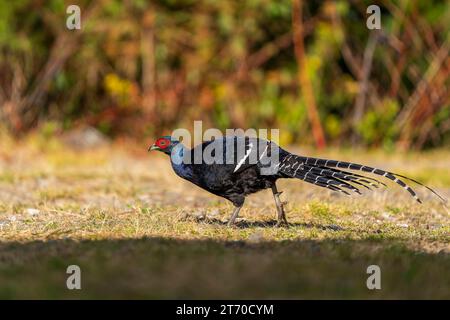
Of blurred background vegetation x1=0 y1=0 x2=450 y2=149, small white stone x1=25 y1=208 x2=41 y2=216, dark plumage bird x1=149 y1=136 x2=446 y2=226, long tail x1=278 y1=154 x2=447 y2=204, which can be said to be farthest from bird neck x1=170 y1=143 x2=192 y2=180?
blurred background vegetation x1=0 y1=0 x2=450 y2=149

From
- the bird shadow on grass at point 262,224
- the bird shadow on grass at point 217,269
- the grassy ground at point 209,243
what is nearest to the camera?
the bird shadow on grass at point 217,269

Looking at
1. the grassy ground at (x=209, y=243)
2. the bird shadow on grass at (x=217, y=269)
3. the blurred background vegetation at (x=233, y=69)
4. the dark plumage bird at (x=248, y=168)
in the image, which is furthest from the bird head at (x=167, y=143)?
the blurred background vegetation at (x=233, y=69)

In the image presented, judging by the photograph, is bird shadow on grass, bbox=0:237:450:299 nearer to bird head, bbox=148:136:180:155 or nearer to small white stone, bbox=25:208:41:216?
bird head, bbox=148:136:180:155

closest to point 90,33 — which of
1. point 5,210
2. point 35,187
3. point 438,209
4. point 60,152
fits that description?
point 60,152

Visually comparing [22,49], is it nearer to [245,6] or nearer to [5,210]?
[245,6]

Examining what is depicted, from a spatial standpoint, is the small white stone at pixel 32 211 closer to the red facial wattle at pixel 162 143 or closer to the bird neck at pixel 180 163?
the red facial wattle at pixel 162 143

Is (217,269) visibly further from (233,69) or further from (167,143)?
(233,69)

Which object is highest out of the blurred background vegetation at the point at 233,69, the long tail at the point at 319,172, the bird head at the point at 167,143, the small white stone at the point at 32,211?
the blurred background vegetation at the point at 233,69
